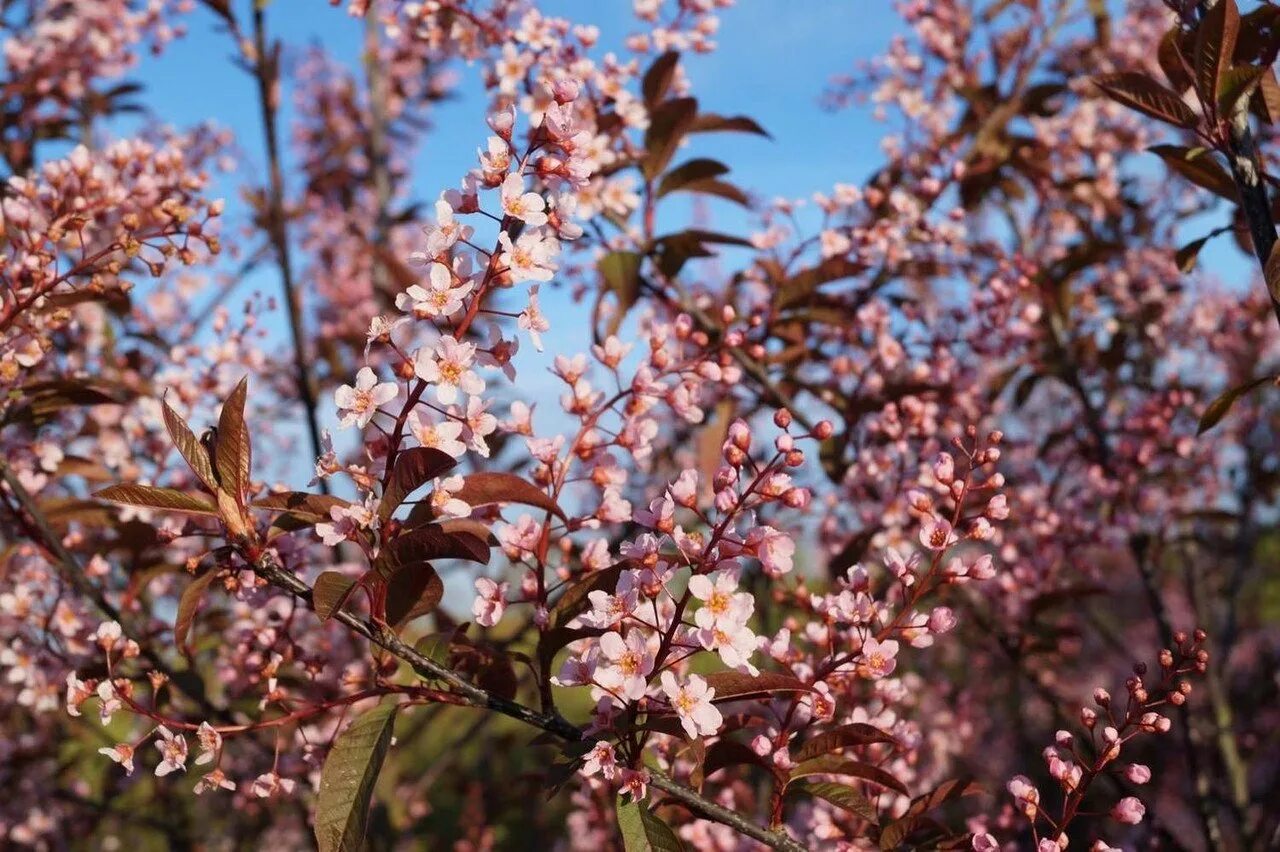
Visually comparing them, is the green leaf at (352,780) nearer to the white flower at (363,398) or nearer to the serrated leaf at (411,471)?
the serrated leaf at (411,471)

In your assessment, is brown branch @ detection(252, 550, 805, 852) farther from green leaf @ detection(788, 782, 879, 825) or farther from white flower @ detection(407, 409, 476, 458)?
white flower @ detection(407, 409, 476, 458)

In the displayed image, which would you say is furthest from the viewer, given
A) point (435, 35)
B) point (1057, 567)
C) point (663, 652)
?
point (1057, 567)

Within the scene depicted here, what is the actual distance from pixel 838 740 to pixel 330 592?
77 centimetres

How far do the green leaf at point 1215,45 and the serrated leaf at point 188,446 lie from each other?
169 centimetres

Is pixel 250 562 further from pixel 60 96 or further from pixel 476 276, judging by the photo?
pixel 60 96

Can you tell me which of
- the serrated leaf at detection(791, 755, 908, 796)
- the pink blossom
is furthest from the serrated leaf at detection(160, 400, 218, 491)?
the pink blossom

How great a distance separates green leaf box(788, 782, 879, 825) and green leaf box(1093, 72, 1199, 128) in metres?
1.28

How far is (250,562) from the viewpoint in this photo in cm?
136

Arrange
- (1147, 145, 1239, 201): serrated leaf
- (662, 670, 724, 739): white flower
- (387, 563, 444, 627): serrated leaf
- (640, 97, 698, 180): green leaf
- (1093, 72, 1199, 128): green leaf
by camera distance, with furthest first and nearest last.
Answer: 1. (640, 97, 698, 180): green leaf
2. (1147, 145, 1239, 201): serrated leaf
3. (1093, 72, 1199, 128): green leaf
4. (387, 563, 444, 627): serrated leaf
5. (662, 670, 724, 739): white flower

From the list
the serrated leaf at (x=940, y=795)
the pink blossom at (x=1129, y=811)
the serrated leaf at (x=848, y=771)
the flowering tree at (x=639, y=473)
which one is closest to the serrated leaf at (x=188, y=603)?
the flowering tree at (x=639, y=473)

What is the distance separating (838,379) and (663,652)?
1755 millimetres

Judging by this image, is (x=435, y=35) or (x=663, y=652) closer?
(x=663, y=652)

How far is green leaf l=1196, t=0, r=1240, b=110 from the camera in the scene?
1577 mm

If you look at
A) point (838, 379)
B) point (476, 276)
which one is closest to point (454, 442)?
point (476, 276)
